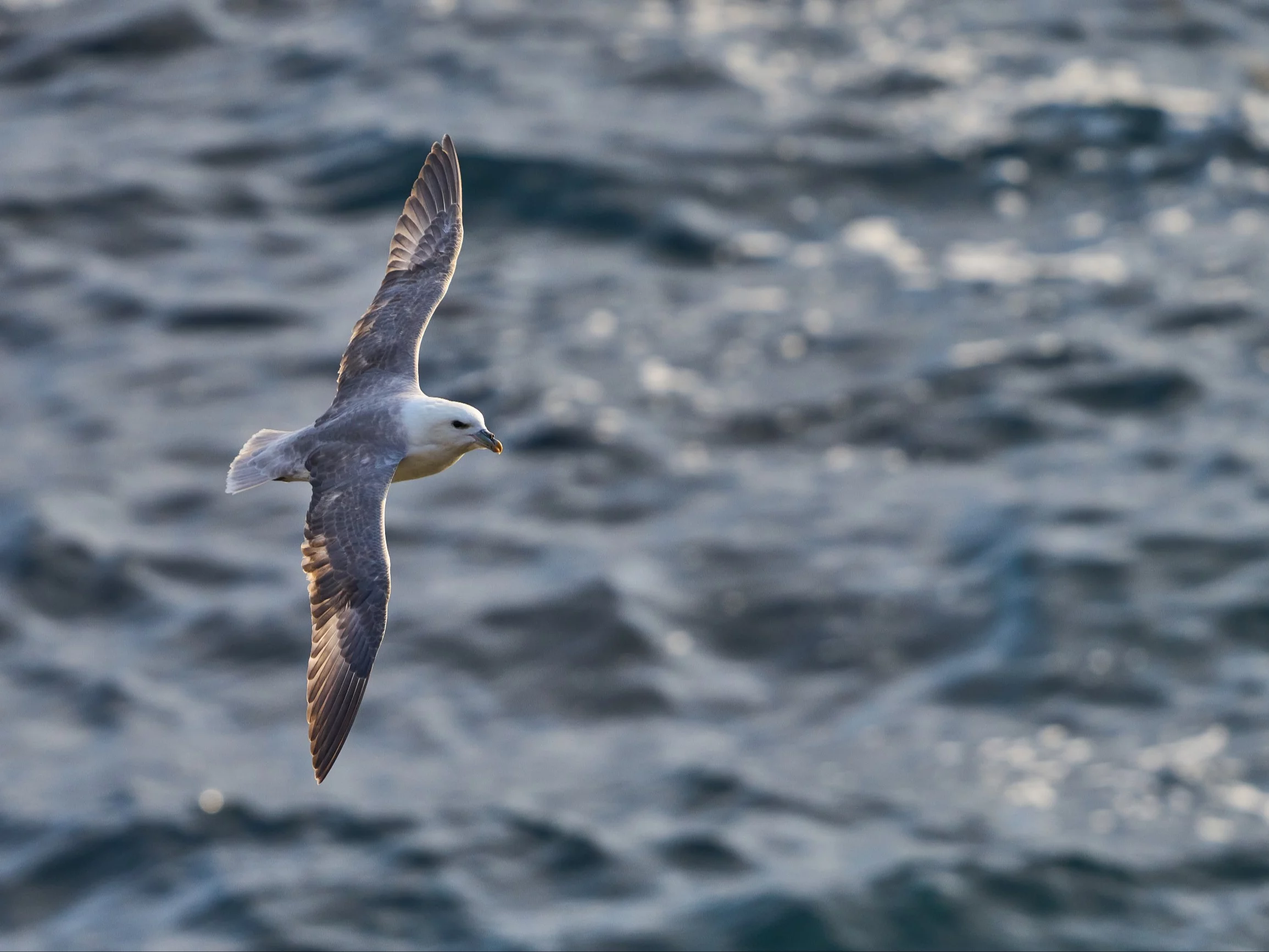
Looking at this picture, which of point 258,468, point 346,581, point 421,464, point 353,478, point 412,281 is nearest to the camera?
point 346,581

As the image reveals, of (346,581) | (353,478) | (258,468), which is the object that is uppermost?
(258,468)

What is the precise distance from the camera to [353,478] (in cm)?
810

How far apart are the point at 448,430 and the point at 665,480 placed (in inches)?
504

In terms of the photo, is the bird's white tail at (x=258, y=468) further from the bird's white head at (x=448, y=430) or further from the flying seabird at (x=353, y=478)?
the bird's white head at (x=448, y=430)

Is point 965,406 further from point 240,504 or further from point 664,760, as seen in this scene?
point 240,504

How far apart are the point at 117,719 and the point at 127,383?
4521 mm

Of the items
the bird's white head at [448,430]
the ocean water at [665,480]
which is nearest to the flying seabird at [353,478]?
the bird's white head at [448,430]

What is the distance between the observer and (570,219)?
24219 mm

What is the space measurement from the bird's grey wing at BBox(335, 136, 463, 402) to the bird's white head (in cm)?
66

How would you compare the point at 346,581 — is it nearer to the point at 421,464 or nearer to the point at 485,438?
the point at 421,464

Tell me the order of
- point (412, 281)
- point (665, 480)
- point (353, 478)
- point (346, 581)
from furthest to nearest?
1. point (665, 480)
2. point (412, 281)
3. point (353, 478)
4. point (346, 581)

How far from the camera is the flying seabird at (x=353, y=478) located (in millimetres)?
7828

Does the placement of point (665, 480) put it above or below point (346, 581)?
above

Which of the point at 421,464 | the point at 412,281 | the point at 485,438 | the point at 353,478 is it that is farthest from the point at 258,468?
the point at 412,281
